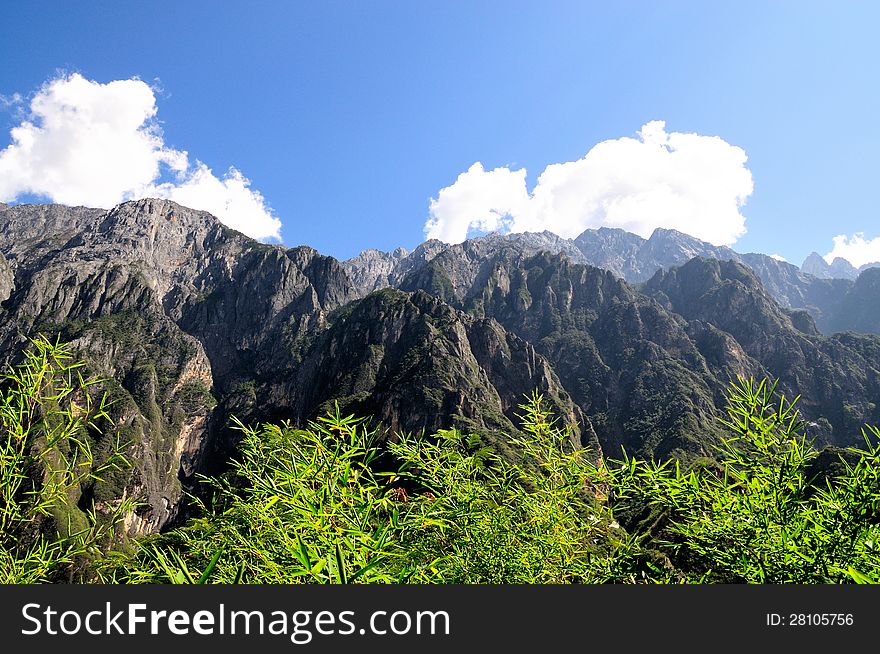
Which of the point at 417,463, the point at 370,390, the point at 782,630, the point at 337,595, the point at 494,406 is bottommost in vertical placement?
the point at 782,630

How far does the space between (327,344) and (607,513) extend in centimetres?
19873

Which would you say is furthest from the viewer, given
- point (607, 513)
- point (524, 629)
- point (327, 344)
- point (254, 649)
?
point (327, 344)

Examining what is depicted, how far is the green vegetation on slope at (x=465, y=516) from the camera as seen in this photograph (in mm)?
3812

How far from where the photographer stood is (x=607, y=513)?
6055 millimetres

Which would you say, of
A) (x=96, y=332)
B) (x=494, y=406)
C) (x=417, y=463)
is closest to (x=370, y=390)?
(x=494, y=406)

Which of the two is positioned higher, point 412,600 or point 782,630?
point 412,600

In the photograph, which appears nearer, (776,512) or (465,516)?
(776,512)

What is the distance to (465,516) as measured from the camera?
17.6ft

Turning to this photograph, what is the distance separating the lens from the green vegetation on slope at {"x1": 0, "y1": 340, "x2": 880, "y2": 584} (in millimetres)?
3812

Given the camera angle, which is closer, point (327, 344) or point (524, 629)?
point (524, 629)

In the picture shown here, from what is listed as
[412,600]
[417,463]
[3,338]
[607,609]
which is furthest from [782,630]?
[3,338]

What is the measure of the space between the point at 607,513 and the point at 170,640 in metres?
5.21

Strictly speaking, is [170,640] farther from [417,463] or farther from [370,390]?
[370,390]

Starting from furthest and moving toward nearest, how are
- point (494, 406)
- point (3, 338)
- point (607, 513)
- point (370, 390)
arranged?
point (3, 338) < point (370, 390) < point (494, 406) < point (607, 513)
